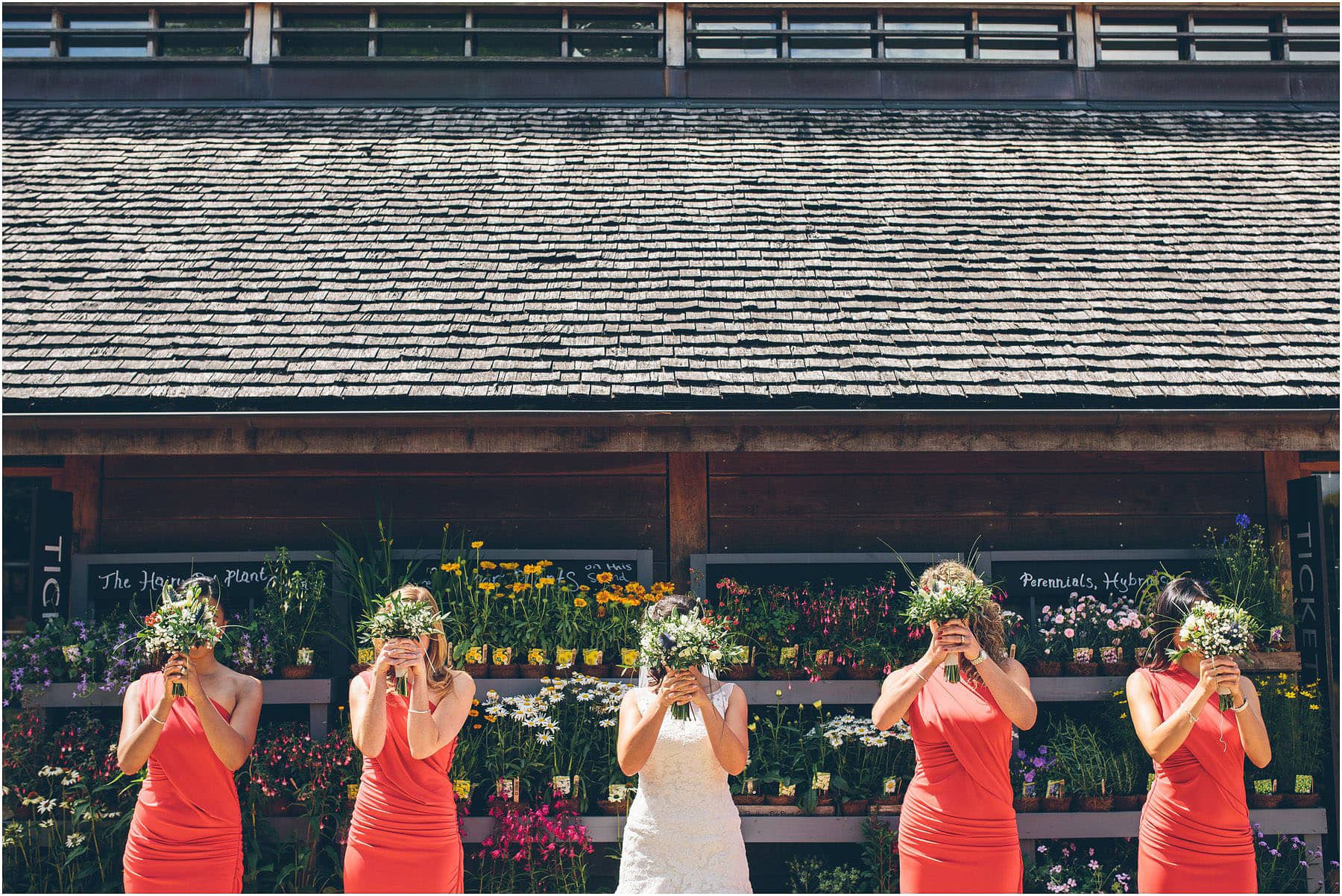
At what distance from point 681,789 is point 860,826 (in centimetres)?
132

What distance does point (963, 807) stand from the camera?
3.41m

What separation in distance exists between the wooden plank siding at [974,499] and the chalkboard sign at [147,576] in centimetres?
225

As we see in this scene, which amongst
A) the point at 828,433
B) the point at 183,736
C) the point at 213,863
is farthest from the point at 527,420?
the point at 213,863

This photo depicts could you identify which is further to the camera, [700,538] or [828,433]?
[700,538]

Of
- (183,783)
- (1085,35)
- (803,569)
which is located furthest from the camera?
(1085,35)

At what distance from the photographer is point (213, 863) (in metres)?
3.59

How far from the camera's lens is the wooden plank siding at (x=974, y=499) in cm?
504

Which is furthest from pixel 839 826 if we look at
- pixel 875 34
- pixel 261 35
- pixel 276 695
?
pixel 261 35

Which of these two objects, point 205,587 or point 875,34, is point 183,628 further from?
point 875,34

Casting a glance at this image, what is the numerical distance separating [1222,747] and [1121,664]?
0.96m

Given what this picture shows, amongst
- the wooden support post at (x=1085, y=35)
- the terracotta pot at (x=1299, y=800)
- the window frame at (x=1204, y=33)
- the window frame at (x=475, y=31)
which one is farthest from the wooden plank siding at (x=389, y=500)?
the window frame at (x=1204, y=33)

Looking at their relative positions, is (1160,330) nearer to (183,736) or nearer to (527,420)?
(527,420)

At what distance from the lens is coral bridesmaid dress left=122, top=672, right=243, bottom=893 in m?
3.55

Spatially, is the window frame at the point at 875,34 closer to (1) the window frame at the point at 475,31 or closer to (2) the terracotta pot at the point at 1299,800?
(1) the window frame at the point at 475,31
